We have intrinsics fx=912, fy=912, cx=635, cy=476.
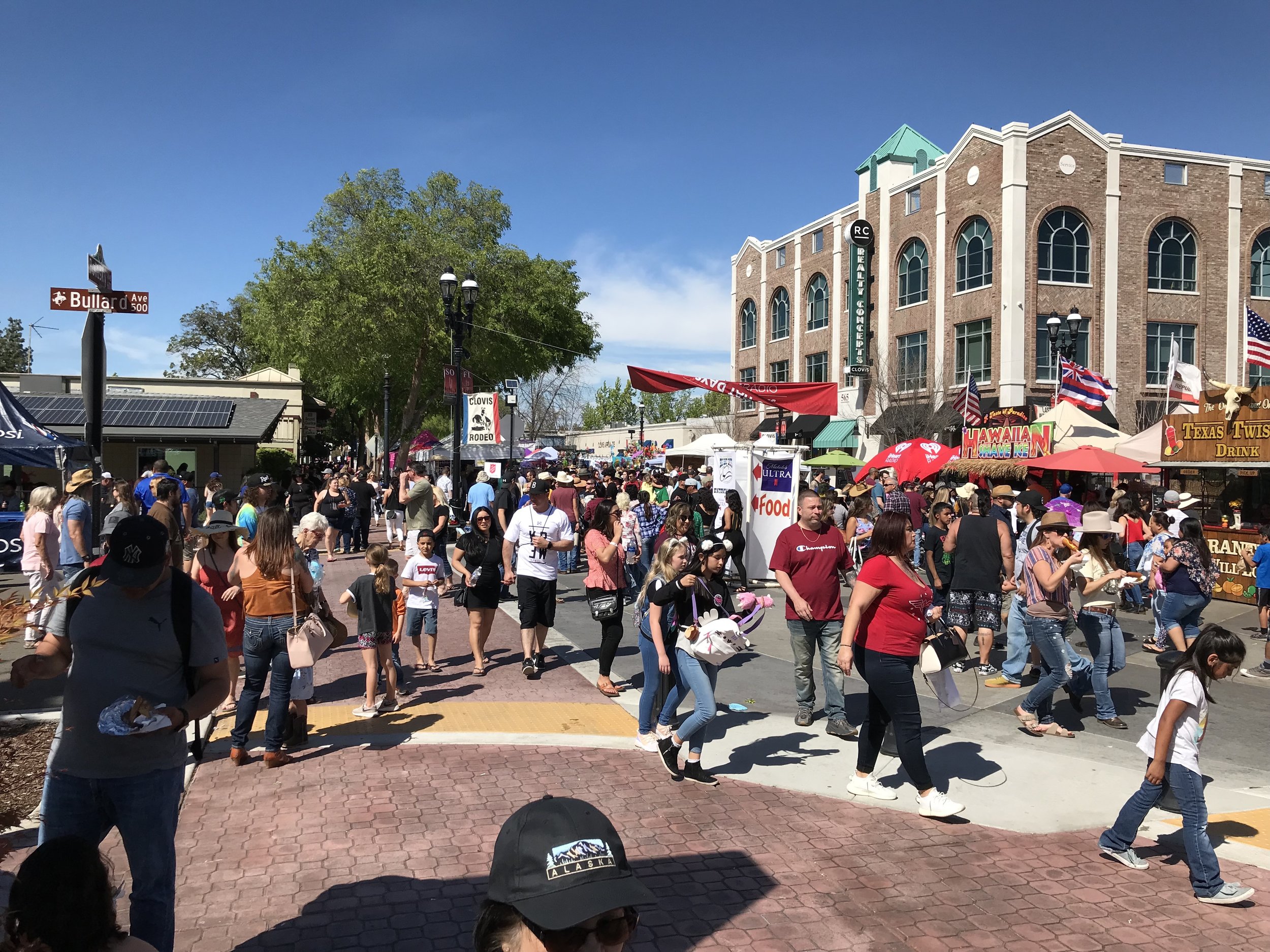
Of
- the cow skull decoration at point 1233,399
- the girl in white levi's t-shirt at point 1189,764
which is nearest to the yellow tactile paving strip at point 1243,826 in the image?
the girl in white levi's t-shirt at point 1189,764

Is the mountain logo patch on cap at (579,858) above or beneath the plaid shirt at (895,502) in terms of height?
beneath

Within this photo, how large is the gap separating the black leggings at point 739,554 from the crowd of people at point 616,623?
0.16 meters

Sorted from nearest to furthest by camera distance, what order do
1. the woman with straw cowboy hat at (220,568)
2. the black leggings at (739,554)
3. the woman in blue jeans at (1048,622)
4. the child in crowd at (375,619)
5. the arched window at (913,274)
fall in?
the woman with straw cowboy hat at (220,568) → the woman in blue jeans at (1048,622) → the child in crowd at (375,619) → the black leggings at (739,554) → the arched window at (913,274)

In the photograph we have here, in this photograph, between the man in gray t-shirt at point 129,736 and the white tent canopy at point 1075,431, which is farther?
the white tent canopy at point 1075,431

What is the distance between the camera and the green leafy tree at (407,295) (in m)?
31.9

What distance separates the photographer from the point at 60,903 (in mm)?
2205

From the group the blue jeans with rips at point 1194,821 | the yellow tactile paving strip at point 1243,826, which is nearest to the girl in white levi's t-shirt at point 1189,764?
the blue jeans with rips at point 1194,821

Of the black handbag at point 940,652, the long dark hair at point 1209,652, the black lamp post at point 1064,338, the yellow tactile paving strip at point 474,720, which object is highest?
the black lamp post at point 1064,338

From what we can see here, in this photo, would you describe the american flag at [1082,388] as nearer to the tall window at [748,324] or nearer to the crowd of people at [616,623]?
the crowd of people at [616,623]

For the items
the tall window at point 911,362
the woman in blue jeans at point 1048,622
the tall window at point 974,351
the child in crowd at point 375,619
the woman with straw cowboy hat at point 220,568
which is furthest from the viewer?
the tall window at point 911,362

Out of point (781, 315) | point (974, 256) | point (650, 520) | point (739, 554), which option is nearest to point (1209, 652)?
point (739, 554)

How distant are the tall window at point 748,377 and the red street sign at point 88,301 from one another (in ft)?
154

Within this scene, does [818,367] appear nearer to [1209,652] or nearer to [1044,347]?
[1044,347]

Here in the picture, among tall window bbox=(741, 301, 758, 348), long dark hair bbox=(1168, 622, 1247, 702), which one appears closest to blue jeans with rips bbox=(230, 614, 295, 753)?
long dark hair bbox=(1168, 622, 1247, 702)
